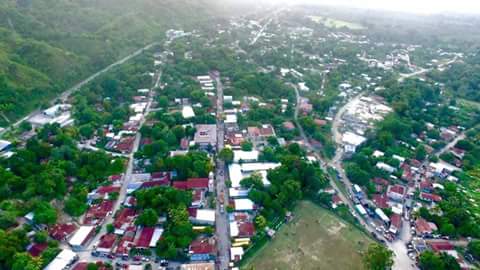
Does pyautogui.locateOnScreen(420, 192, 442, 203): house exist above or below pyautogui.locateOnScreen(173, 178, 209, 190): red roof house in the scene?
below

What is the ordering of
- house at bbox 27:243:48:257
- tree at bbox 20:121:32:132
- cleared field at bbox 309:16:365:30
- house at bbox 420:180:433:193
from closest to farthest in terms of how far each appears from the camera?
house at bbox 27:243:48:257, house at bbox 420:180:433:193, tree at bbox 20:121:32:132, cleared field at bbox 309:16:365:30

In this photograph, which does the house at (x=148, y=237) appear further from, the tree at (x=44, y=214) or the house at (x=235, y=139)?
the house at (x=235, y=139)

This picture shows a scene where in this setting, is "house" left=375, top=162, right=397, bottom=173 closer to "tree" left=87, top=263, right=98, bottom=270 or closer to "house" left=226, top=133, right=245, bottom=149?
"house" left=226, top=133, right=245, bottom=149

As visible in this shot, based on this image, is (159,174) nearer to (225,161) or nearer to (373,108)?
(225,161)

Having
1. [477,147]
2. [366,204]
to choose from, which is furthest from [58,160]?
[477,147]

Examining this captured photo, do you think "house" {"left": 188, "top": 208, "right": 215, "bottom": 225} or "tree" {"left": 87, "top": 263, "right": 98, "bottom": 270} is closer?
"tree" {"left": 87, "top": 263, "right": 98, "bottom": 270}

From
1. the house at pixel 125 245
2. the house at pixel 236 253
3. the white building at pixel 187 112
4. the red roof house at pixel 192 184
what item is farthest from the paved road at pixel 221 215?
the house at pixel 125 245

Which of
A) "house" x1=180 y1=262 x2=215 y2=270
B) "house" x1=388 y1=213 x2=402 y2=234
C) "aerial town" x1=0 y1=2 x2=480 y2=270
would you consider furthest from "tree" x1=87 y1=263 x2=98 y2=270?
"house" x1=388 y1=213 x2=402 y2=234
